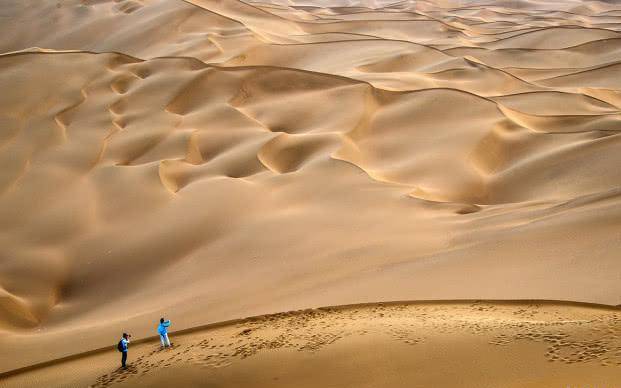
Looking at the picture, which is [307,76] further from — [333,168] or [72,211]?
[72,211]

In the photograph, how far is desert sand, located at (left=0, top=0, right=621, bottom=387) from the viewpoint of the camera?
709 centimetres

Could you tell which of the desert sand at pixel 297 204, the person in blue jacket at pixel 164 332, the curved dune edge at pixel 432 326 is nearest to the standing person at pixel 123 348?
the curved dune edge at pixel 432 326

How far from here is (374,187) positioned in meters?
11.1

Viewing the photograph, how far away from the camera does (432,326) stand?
6582 mm

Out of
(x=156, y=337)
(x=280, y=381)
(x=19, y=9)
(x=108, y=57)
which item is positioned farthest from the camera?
(x=19, y=9)

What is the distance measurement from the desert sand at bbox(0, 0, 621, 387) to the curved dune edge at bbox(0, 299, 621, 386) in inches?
2.5

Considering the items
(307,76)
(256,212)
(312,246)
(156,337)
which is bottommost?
(156,337)

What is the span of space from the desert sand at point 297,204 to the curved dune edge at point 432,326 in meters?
0.06

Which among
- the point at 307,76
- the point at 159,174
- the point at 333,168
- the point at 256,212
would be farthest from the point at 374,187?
the point at 307,76

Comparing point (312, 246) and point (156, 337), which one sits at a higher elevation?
point (312, 246)

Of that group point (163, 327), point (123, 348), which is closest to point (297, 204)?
point (163, 327)

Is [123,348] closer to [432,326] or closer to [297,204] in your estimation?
[432,326]

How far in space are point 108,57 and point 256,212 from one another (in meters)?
11.1

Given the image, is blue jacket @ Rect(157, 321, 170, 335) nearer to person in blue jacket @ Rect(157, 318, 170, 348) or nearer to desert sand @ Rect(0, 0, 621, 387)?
person in blue jacket @ Rect(157, 318, 170, 348)
